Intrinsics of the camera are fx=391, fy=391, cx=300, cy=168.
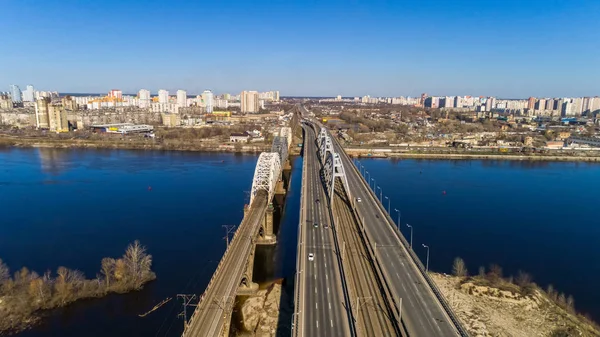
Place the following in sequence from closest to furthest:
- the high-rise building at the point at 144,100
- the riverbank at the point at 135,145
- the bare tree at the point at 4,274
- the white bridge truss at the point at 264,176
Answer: the bare tree at the point at 4,274 < the white bridge truss at the point at 264,176 < the riverbank at the point at 135,145 < the high-rise building at the point at 144,100

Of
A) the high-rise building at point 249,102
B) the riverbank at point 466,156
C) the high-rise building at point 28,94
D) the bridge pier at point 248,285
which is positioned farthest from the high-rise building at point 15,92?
the bridge pier at point 248,285

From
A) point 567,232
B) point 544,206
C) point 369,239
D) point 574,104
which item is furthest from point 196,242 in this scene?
point 574,104

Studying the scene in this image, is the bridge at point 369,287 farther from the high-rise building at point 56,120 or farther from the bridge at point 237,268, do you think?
the high-rise building at point 56,120

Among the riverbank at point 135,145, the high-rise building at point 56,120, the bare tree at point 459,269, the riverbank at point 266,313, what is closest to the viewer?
the riverbank at point 266,313

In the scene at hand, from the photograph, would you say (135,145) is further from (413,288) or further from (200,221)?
(413,288)

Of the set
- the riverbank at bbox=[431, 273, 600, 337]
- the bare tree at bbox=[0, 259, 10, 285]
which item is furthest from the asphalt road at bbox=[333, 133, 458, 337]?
the bare tree at bbox=[0, 259, 10, 285]

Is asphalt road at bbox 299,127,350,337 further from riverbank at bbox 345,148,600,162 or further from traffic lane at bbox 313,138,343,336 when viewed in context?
riverbank at bbox 345,148,600,162

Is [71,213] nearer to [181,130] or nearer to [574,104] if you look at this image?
[181,130]

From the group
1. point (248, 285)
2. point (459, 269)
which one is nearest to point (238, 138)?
point (248, 285)
